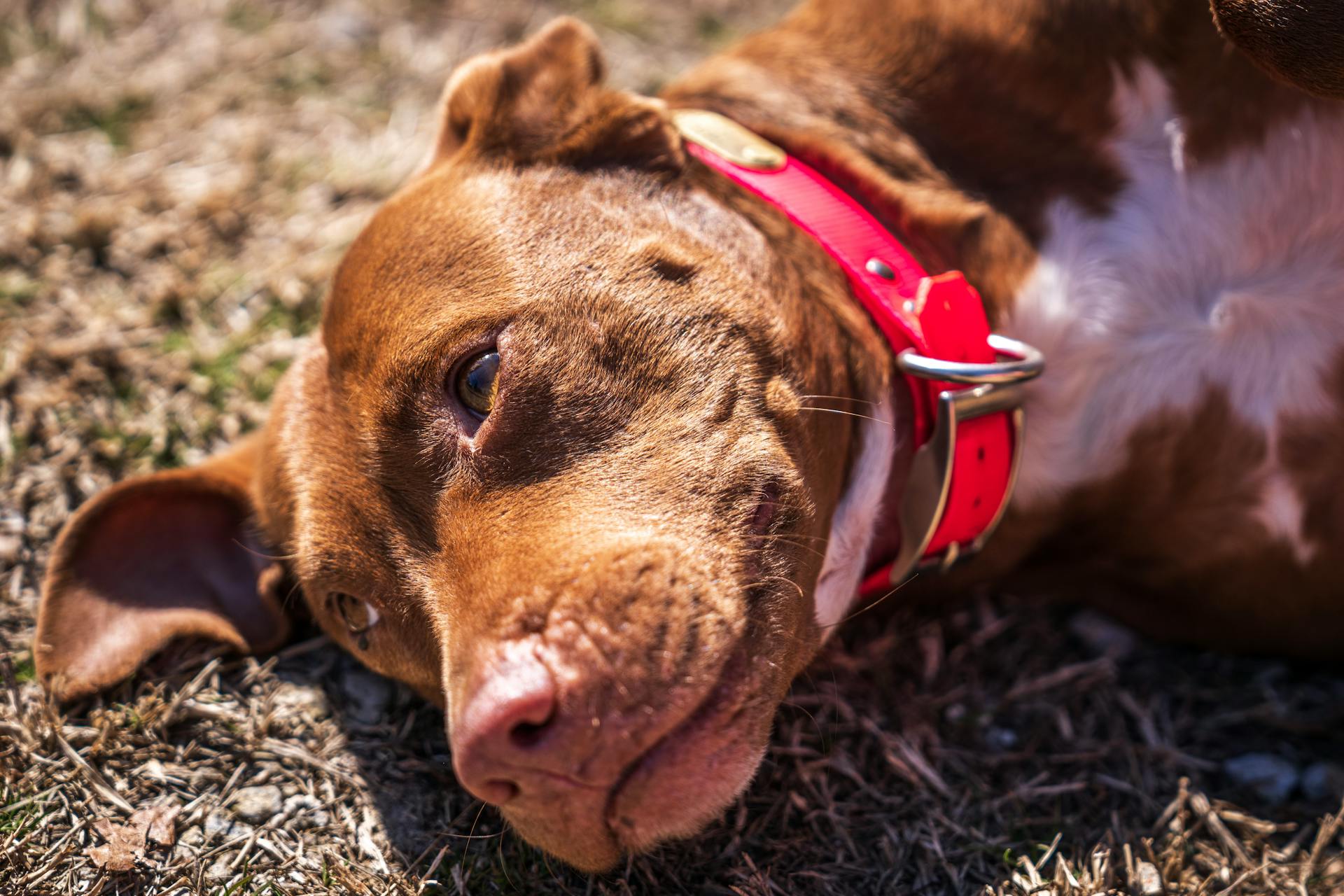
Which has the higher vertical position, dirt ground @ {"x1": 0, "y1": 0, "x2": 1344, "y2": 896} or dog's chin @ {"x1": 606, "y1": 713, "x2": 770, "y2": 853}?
dog's chin @ {"x1": 606, "y1": 713, "x2": 770, "y2": 853}

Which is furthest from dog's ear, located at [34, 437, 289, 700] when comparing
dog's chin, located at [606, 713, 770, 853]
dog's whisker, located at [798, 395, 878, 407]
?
dog's whisker, located at [798, 395, 878, 407]

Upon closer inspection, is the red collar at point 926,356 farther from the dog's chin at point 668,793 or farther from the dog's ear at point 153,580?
the dog's ear at point 153,580

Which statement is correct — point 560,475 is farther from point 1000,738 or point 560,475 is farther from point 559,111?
point 1000,738

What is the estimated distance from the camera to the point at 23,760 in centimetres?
295

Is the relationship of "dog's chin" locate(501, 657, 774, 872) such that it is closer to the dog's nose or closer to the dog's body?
the dog's nose

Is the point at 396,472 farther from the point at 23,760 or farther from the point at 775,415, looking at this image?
the point at 23,760

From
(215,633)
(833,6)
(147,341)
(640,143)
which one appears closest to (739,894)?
(215,633)

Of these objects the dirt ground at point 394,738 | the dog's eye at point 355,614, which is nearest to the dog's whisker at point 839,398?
the dirt ground at point 394,738

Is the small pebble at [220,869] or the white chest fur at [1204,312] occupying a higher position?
the white chest fur at [1204,312]

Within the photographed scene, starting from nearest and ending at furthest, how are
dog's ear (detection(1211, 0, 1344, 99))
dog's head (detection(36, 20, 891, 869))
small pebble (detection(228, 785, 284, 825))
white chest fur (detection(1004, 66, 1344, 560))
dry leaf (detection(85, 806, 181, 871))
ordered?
dog's head (detection(36, 20, 891, 869)), dog's ear (detection(1211, 0, 1344, 99)), dry leaf (detection(85, 806, 181, 871)), small pebble (detection(228, 785, 284, 825)), white chest fur (detection(1004, 66, 1344, 560))

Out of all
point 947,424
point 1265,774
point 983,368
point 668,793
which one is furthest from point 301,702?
point 1265,774

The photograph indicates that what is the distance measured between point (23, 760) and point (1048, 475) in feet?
9.47

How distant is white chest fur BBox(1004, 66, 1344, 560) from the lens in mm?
3000

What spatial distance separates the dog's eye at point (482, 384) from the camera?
2520mm
